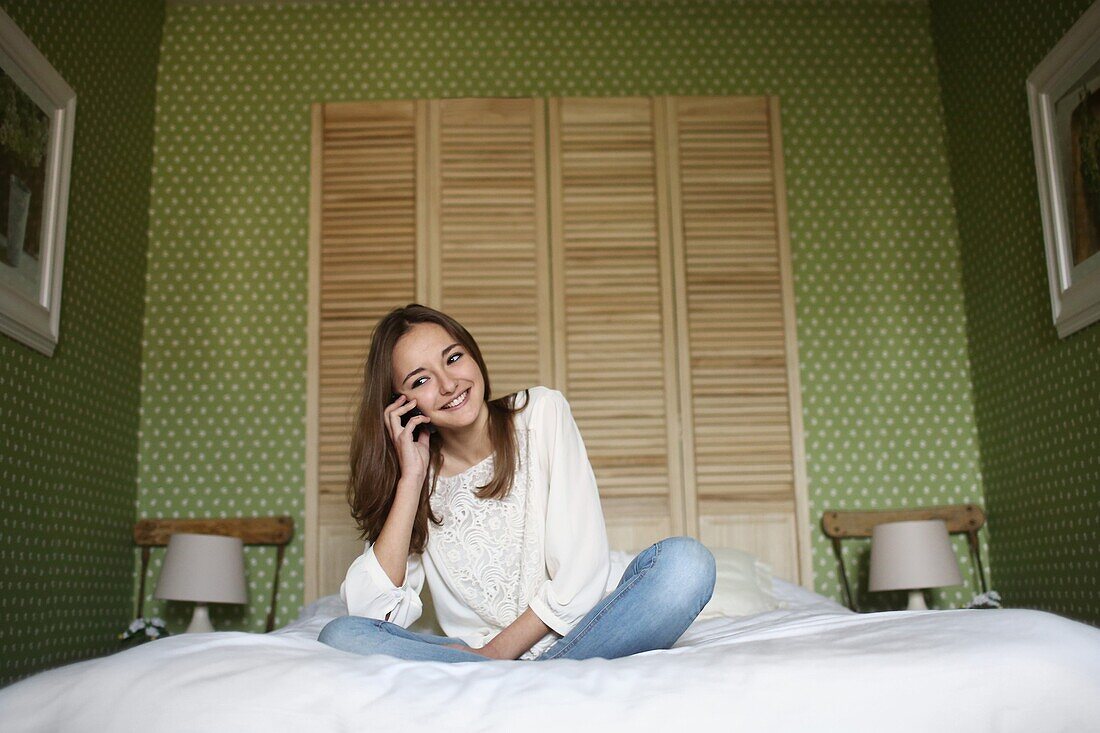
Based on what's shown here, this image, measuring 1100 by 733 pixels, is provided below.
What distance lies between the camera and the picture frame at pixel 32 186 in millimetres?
2566

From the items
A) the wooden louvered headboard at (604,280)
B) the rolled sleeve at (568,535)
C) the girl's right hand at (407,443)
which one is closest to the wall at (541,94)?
the wooden louvered headboard at (604,280)

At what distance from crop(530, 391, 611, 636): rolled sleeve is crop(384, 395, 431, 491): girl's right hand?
0.28 metres

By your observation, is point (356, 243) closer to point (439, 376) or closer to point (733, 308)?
point (733, 308)

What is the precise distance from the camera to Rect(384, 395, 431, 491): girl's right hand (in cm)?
208

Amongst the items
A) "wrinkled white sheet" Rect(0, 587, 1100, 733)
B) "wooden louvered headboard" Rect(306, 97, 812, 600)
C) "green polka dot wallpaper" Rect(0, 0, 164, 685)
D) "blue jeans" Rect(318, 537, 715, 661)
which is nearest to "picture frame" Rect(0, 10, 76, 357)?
"green polka dot wallpaper" Rect(0, 0, 164, 685)

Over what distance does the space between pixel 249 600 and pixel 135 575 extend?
1.37ft

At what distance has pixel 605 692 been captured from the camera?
1.25 m

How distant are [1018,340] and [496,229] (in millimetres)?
1849

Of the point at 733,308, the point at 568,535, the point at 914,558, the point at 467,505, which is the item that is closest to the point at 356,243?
the point at 733,308

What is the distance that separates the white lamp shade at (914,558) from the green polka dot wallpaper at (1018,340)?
285 mm

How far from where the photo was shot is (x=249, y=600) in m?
3.39

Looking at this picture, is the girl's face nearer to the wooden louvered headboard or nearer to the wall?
the wooden louvered headboard

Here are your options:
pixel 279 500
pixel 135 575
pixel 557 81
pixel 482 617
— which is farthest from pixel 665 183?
pixel 135 575

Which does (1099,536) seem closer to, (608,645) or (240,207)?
(608,645)
